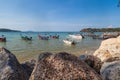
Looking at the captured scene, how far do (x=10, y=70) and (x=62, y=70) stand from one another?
6.16 feet

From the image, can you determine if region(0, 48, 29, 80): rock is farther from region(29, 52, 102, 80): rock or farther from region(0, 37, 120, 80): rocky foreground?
region(29, 52, 102, 80): rock

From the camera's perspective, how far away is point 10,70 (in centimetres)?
633

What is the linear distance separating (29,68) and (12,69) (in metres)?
1.14

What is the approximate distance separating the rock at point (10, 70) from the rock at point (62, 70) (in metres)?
1.18

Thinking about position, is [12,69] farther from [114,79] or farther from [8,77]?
[114,79]

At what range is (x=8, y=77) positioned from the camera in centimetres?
618

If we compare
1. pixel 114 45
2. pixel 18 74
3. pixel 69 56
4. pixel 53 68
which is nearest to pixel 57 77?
pixel 53 68

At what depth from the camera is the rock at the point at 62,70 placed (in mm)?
5002

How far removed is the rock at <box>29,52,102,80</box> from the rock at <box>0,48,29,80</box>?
1180 millimetres

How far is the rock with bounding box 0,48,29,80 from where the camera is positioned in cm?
622

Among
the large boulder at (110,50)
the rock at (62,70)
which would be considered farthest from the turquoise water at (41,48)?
the rock at (62,70)

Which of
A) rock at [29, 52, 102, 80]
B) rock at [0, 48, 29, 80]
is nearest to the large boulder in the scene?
rock at [0, 48, 29, 80]

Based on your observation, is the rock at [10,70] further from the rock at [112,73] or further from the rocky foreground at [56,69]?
the rock at [112,73]

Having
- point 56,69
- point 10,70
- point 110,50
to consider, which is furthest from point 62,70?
point 110,50
